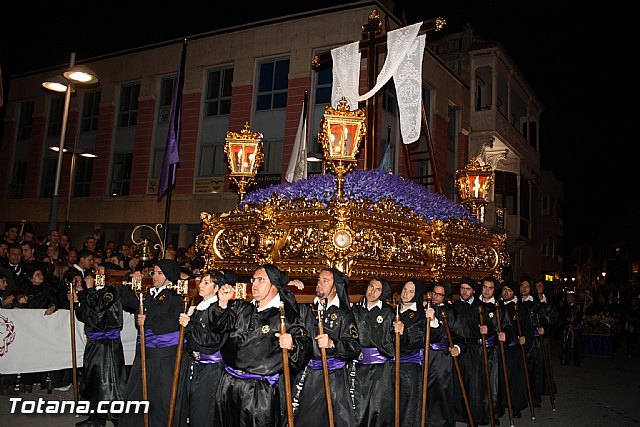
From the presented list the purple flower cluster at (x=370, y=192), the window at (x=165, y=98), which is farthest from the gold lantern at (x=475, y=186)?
the window at (x=165, y=98)

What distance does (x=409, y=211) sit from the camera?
24.4 feet

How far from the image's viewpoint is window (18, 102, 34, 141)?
2527cm

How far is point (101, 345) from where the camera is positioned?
6887mm

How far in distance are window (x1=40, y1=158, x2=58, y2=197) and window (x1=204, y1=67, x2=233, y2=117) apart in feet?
26.3

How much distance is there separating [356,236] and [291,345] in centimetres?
220

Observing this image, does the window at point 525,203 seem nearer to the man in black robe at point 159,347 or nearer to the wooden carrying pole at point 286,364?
the man in black robe at point 159,347

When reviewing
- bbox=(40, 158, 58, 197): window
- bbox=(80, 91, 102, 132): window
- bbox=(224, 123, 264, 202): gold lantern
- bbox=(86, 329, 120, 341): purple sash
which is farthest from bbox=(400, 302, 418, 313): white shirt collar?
bbox=(40, 158, 58, 197): window

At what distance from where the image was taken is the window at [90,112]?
23.4m

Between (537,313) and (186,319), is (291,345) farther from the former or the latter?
(537,313)

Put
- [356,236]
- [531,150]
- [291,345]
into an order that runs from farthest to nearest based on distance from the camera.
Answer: [531,150], [356,236], [291,345]

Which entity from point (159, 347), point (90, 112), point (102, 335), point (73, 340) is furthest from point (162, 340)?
point (90, 112)

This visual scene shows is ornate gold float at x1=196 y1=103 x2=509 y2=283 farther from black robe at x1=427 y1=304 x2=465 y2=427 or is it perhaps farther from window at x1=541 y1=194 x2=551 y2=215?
window at x1=541 y1=194 x2=551 y2=215

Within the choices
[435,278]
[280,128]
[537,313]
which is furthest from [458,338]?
[280,128]

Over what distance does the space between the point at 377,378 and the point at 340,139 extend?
2.70 m
